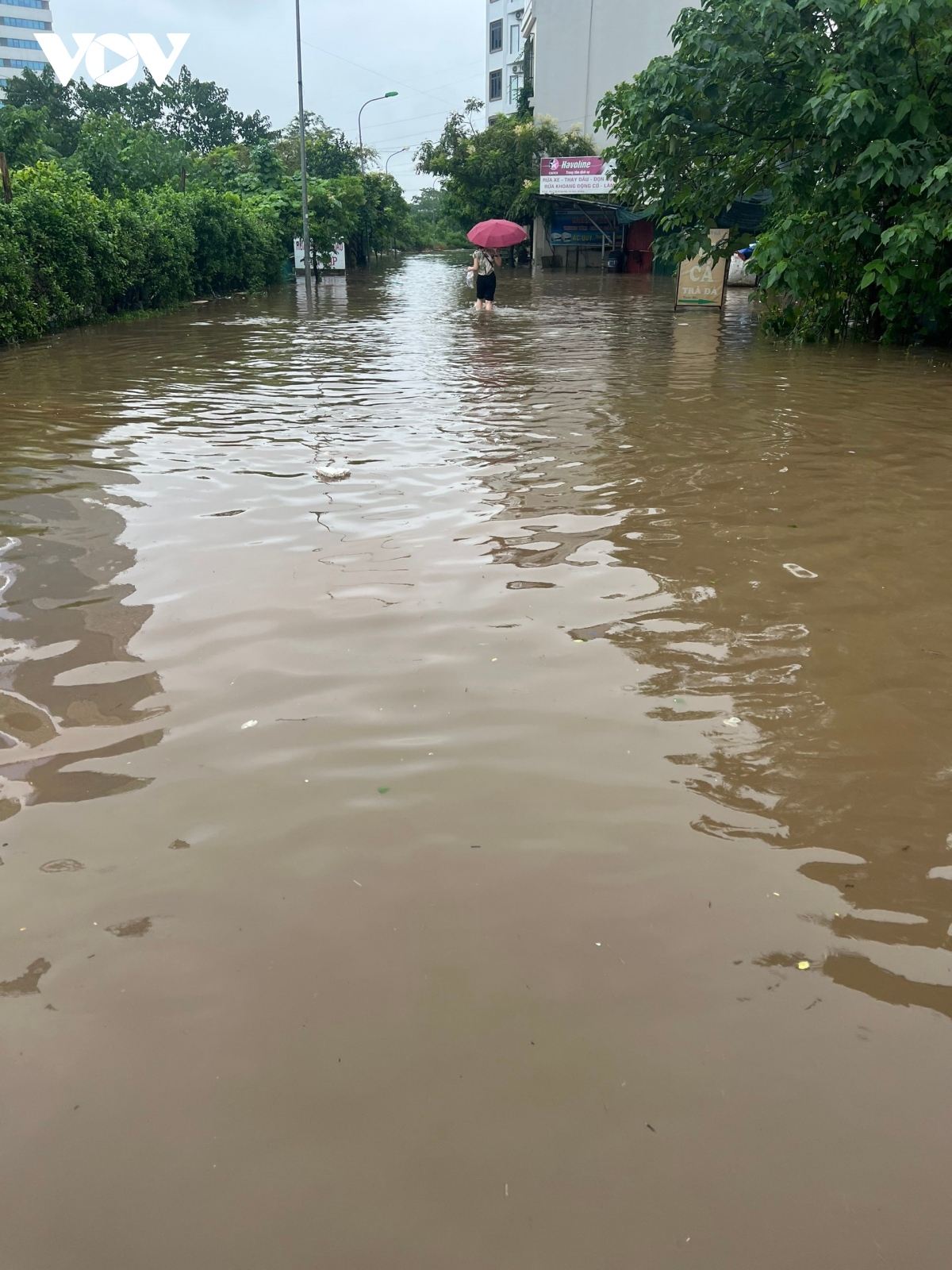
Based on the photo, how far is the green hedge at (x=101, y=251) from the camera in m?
14.4

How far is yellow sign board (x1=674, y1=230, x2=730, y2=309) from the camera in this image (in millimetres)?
20453

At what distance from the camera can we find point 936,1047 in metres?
2.09

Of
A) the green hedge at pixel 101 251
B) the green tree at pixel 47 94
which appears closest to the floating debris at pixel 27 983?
the green hedge at pixel 101 251

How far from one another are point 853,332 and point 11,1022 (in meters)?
14.9

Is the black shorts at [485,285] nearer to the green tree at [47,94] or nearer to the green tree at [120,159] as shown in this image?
the green tree at [120,159]

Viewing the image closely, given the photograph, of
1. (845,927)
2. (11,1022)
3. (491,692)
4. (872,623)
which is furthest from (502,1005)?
(872,623)

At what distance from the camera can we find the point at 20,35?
367 feet

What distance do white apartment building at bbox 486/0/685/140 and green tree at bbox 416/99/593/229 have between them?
931mm

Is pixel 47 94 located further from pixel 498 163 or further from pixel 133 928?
pixel 133 928

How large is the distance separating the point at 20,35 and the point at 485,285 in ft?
409

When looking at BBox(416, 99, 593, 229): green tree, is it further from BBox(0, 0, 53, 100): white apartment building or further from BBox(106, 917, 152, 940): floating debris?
BBox(0, 0, 53, 100): white apartment building

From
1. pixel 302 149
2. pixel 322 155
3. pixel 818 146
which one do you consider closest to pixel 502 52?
pixel 322 155

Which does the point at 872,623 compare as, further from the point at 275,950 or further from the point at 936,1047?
the point at 275,950

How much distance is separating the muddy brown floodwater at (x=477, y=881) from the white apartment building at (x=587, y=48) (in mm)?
38446
